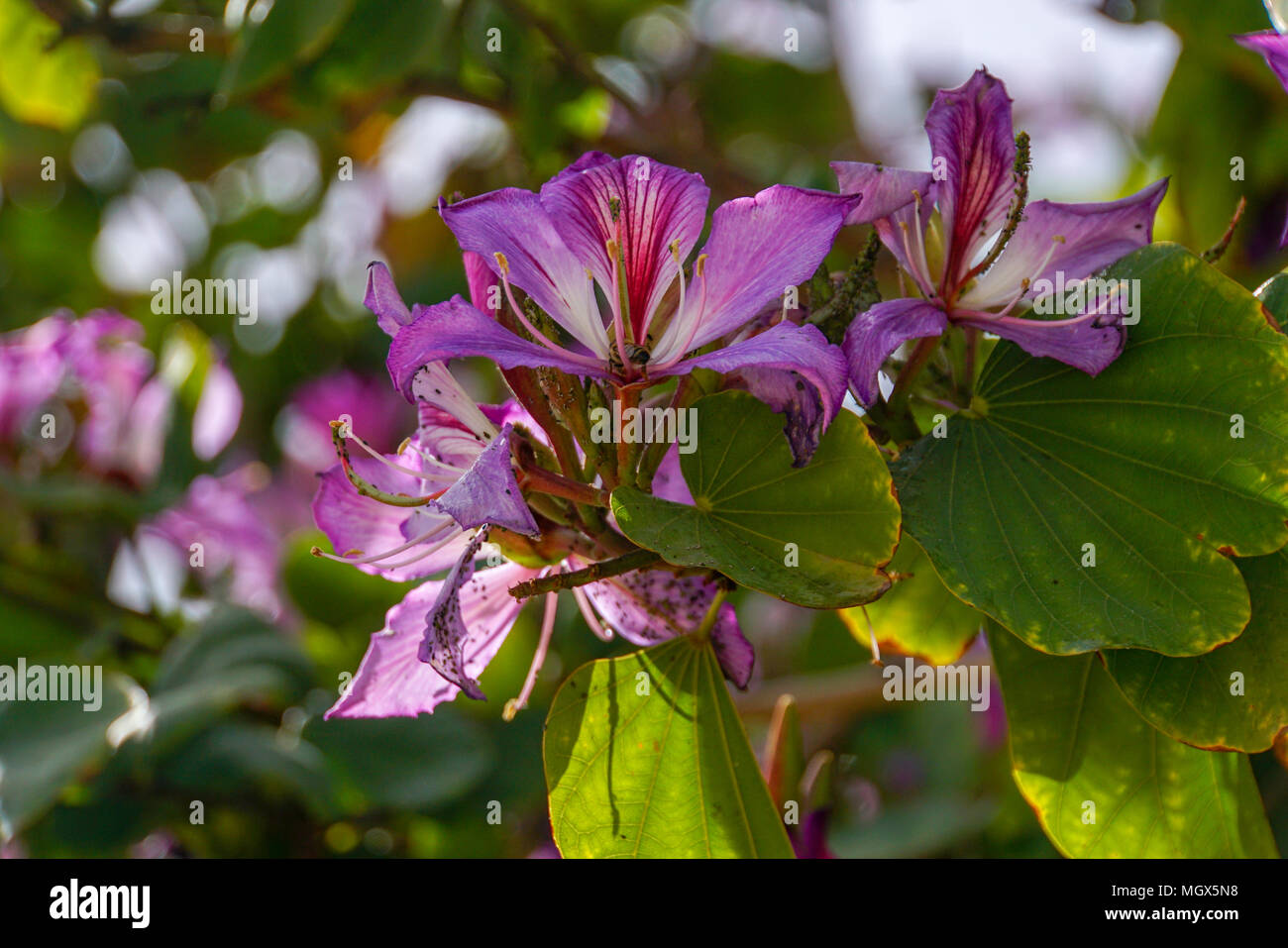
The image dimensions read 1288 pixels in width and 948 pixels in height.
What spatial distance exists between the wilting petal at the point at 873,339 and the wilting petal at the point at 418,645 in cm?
39

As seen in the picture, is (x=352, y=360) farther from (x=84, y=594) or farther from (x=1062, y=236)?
(x=1062, y=236)

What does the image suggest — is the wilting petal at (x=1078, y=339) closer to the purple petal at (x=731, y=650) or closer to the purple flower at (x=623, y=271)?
the purple flower at (x=623, y=271)

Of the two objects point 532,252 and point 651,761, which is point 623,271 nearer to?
point 532,252

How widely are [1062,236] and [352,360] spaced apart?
2400 millimetres

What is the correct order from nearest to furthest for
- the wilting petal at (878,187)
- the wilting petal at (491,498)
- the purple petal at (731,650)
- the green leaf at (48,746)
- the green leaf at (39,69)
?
the wilting petal at (491,498)
the wilting petal at (878,187)
the purple petal at (731,650)
the green leaf at (48,746)
the green leaf at (39,69)

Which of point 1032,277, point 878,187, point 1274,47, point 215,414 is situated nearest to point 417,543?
point 878,187

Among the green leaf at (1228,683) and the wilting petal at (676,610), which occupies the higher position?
the wilting petal at (676,610)

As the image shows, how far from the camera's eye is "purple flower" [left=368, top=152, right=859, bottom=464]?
1.00 meters

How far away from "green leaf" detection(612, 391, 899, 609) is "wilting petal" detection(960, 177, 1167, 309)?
274 millimetres

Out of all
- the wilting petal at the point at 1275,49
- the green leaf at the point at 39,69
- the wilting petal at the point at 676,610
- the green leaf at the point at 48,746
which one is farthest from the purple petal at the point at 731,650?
the green leaf at the point at 39,69

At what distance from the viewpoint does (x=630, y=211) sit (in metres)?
1.07

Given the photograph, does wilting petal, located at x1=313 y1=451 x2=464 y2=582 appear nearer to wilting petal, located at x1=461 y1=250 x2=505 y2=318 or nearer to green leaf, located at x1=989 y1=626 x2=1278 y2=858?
wilting petal, located at x1=461 y1=250 x2=505 y2=318

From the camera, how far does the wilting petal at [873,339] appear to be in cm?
107

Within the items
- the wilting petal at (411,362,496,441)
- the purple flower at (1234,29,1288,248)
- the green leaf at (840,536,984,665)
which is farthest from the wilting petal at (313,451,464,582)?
the purple flower at (1234,29,1288,248)
